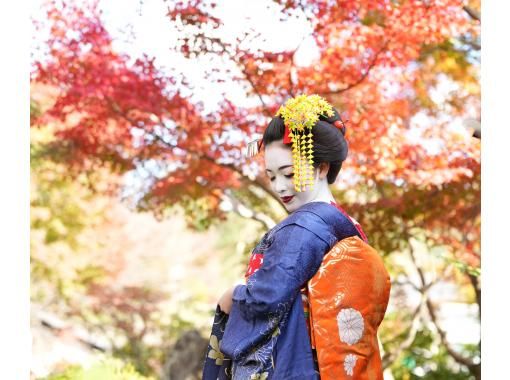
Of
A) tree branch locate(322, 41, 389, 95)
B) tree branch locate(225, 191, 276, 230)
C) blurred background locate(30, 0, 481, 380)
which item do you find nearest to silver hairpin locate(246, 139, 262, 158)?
blurred background locate(30, 0, 481, 380)

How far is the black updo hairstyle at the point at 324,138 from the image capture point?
223 cm

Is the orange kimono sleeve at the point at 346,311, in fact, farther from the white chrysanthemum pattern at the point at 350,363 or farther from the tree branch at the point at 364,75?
the tree branch at the point at 364,75

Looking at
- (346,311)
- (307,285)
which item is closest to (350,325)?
(346,311)

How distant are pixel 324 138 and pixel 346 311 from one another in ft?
1.68

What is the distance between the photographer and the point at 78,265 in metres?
5.78

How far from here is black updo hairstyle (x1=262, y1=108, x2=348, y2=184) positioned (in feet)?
7.30

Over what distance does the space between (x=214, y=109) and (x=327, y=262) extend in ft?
8.30

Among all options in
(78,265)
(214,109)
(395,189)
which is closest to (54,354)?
(78,265)

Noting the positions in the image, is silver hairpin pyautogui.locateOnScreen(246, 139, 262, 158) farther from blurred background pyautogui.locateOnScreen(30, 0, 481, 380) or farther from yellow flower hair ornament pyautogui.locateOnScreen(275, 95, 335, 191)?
blurred background pyautogui.locateOnScreen(30, 0, 481, 380)

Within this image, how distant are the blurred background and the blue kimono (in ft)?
6.48

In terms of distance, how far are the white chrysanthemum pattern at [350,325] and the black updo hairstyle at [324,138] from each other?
449 millimetres

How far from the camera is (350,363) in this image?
2.10m

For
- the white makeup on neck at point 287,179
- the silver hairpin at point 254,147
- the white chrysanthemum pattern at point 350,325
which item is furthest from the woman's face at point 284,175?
the white chrysanthemum pattern at point 350,325
